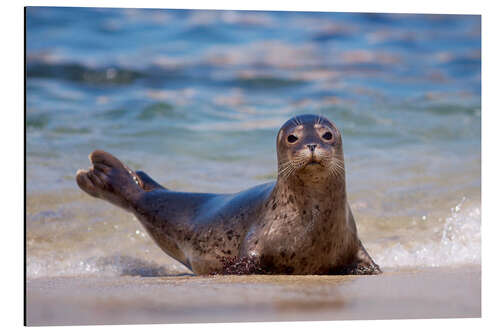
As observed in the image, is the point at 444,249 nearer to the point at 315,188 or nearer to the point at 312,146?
the point at 315,188

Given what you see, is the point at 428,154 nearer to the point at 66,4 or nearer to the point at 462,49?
the point at 462,49

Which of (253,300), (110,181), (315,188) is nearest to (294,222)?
(315,188)

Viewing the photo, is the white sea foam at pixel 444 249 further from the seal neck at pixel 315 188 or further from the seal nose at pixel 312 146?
the seal nose at pixel 312 146

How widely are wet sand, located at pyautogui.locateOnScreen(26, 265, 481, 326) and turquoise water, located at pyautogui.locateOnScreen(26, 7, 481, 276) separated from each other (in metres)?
2.11

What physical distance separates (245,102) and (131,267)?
18.5ft

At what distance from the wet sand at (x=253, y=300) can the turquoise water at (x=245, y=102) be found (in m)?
2.11

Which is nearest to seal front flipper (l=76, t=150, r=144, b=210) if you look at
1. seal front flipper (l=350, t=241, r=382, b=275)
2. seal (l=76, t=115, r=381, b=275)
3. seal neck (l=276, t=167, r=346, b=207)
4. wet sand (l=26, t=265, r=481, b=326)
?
seal (l=76, t=115, r=381, b=275)

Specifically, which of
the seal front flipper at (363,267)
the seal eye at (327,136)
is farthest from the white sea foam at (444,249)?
the seal eye at (327,136)

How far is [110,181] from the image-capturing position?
7148mm

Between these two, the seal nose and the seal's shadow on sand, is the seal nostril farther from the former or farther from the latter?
the seal's shadow on sand

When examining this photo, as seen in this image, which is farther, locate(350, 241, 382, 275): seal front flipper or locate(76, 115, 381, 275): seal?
locate(350, 241, 382, 275): seal front flipper

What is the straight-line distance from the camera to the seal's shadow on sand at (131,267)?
6637mm

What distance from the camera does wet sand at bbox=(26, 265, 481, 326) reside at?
16.4 feet
